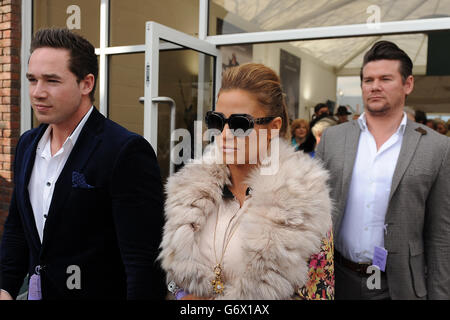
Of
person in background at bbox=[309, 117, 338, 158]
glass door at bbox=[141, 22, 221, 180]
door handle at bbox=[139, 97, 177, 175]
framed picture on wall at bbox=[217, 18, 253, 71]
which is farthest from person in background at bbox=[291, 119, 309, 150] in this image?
door handle at bbox=[139, 97, 177, 175]

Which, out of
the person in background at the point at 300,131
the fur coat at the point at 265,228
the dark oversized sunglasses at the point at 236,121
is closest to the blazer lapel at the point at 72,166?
the fur coat at the point at 265,228

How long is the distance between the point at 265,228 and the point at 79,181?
0.77 m

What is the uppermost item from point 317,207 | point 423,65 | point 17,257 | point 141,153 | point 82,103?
point 423,65

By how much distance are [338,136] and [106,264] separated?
139cm

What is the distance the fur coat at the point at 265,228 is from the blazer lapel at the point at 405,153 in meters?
0.74

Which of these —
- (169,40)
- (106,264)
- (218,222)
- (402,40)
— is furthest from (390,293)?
(402,40)

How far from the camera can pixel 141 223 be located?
1.53 meters

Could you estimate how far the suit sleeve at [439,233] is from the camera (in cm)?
190

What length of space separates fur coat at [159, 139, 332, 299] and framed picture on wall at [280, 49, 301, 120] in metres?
5.94

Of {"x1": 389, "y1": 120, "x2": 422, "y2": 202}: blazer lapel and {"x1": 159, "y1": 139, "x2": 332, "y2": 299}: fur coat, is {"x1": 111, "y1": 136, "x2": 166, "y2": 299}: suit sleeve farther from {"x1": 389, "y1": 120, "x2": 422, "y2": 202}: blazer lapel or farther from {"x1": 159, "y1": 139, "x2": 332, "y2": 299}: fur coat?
{"x1": 389, "y1": 120, "x2": 422, "y2": 202}: blazer lapel

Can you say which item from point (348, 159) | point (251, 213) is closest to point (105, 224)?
point (251, 213)

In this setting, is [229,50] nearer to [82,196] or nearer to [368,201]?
[368,201]

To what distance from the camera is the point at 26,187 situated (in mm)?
1671

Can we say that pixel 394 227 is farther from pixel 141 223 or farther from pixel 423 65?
pixel 423 65
